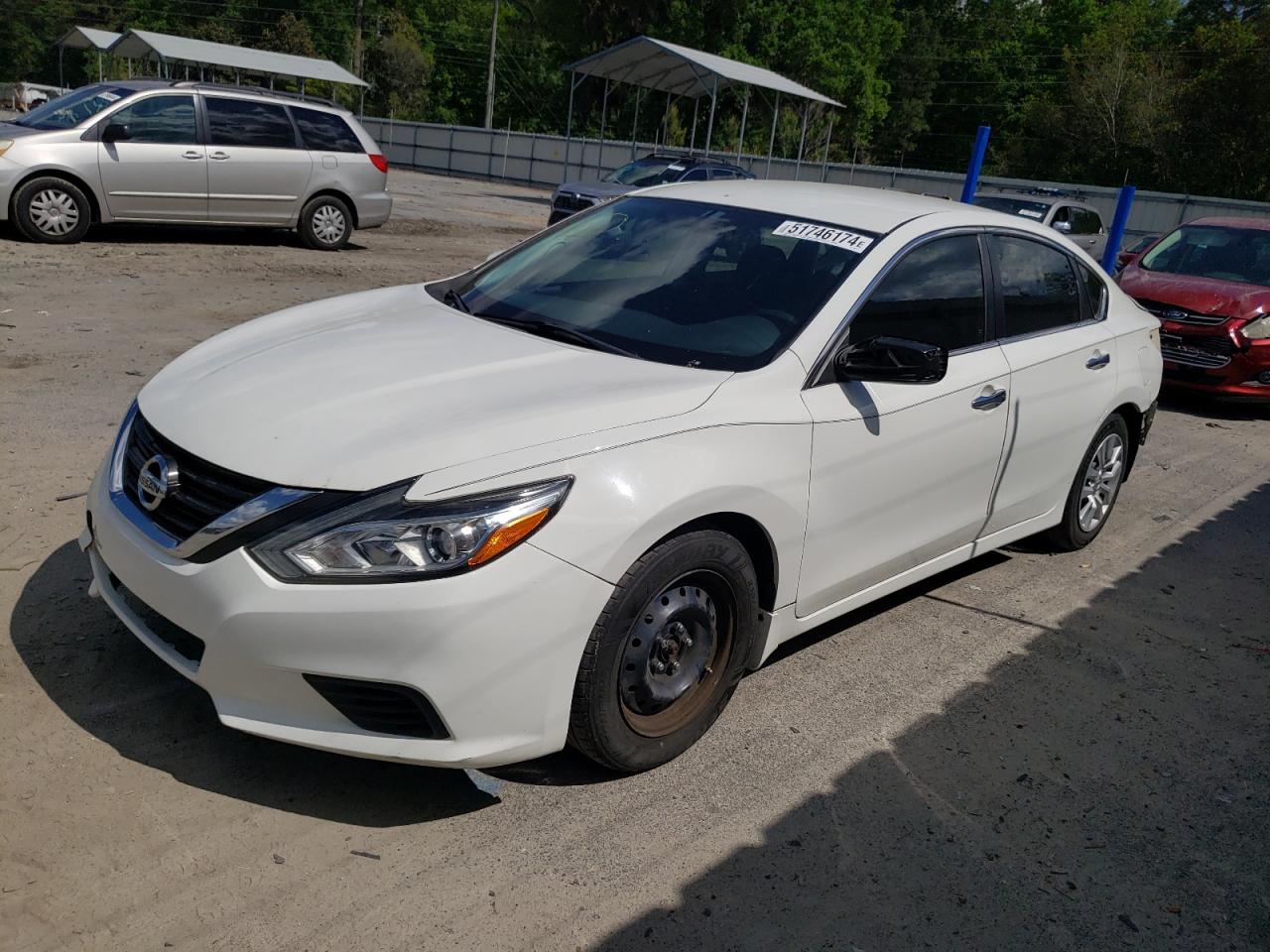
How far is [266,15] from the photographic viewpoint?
80.5 metres

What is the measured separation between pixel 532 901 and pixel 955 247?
2955mm

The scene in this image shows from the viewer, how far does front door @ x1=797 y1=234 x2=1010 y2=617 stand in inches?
145

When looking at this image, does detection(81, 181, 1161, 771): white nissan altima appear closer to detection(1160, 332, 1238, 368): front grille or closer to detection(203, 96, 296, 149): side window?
detection(1160, 332, 1238, 368): front grille

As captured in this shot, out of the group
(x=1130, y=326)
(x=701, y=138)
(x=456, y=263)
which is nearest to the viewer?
(x=1130, y=326)

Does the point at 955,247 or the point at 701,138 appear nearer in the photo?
the point at 955,247

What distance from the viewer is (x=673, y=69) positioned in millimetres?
32844

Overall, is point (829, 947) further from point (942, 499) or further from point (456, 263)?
point (456, 263)

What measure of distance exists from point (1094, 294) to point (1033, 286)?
0.74 metres

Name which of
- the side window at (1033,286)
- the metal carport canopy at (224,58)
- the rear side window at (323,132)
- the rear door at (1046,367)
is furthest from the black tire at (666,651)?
the metal carport canopy at (224,58)

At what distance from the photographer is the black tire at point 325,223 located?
14055 millimetres

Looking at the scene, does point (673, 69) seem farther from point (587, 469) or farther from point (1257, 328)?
point (587, 469)

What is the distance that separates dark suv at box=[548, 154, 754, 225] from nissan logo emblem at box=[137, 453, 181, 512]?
16.8 meters

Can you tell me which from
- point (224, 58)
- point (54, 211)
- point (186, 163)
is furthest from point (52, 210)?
point (224, 58)

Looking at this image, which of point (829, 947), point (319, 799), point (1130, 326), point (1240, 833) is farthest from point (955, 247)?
point (319, 799)
